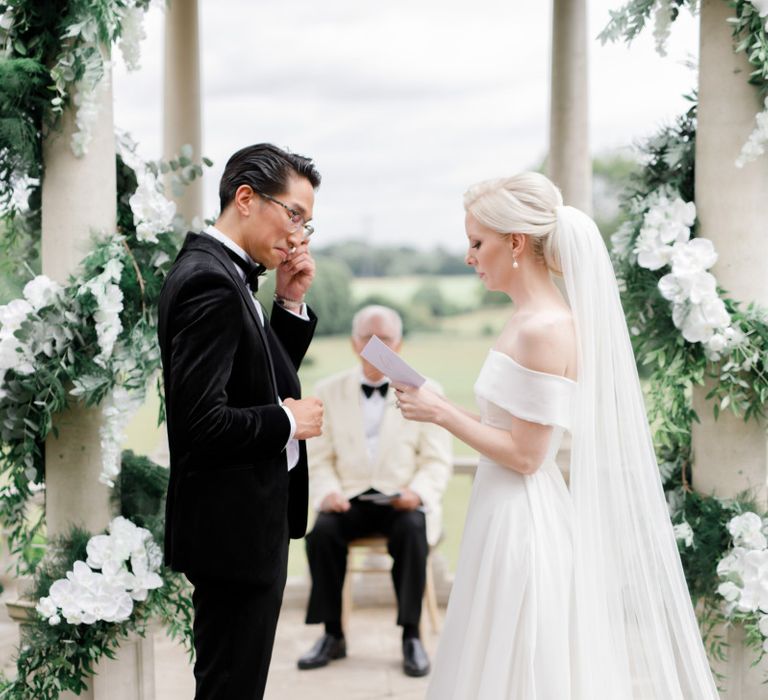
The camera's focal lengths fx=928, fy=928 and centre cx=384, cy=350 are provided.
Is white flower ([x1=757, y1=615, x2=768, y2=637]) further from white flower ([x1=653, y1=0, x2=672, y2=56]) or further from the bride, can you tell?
white flower ([x1=653, y1=0, x2=672, y2=56])

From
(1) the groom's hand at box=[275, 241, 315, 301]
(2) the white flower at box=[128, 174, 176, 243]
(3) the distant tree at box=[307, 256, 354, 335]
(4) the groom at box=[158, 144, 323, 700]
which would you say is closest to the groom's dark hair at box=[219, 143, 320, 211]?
(4) the groom at box=[158, 144, 323, 700]

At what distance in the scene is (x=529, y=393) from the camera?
2.72m

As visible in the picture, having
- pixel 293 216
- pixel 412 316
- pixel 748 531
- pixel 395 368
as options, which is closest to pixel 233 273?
pixel 293 216

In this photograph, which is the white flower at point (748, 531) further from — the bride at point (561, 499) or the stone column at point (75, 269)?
the stone column at point (75, 269)

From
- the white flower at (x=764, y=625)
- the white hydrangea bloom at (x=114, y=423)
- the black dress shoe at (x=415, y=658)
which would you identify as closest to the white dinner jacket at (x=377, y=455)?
the black dress shoe at (x=415, y=658)

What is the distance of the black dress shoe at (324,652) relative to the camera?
15.5 feet

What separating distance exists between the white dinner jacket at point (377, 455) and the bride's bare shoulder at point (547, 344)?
244 cm

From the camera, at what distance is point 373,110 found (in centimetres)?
3700

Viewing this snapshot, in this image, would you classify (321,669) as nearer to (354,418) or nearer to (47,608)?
(354,418)

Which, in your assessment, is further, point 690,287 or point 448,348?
point 448,348

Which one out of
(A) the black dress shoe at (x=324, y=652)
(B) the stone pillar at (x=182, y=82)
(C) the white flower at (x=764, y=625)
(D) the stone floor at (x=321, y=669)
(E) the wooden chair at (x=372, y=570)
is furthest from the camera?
(B) the stone pillar at (x=182, y=82)

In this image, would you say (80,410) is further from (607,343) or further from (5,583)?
(5,583)

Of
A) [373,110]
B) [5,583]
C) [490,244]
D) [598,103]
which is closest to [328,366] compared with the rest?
[373,110]

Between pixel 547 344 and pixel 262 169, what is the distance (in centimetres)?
95
